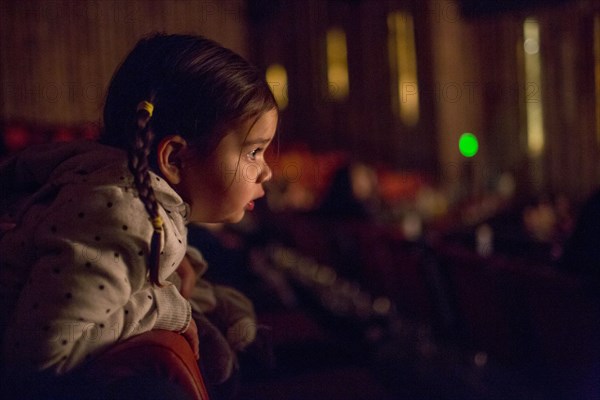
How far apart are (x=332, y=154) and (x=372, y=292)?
12.9ft

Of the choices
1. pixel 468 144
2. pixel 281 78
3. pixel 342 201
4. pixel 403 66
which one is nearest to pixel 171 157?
pixel 342 201

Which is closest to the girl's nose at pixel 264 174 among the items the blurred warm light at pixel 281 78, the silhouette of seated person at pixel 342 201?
the silhouette of seated person at pixel 342 201

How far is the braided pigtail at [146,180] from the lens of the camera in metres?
0.74

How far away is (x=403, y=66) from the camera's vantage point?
673 cm

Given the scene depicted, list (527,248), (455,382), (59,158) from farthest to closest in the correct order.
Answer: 1. (455,382)
2. (527,248)
3. (59,158)

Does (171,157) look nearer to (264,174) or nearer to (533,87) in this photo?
(264,174)

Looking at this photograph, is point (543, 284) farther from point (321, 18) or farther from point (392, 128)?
point (321, 18)

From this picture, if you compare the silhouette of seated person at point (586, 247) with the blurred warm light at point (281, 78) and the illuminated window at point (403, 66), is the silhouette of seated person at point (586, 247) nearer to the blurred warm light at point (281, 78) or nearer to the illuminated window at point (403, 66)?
the illuminated window at point (403, 66)

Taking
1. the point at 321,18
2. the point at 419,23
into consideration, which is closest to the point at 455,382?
the point at 419,23

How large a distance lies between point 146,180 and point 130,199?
3 centimetres

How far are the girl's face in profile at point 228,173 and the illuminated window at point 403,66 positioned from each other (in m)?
5.86

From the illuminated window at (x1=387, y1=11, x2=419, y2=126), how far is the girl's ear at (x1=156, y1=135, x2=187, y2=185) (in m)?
5.92

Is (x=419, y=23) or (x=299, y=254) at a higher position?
(x=419, y=23)

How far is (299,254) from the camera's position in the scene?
4406 millimetres
